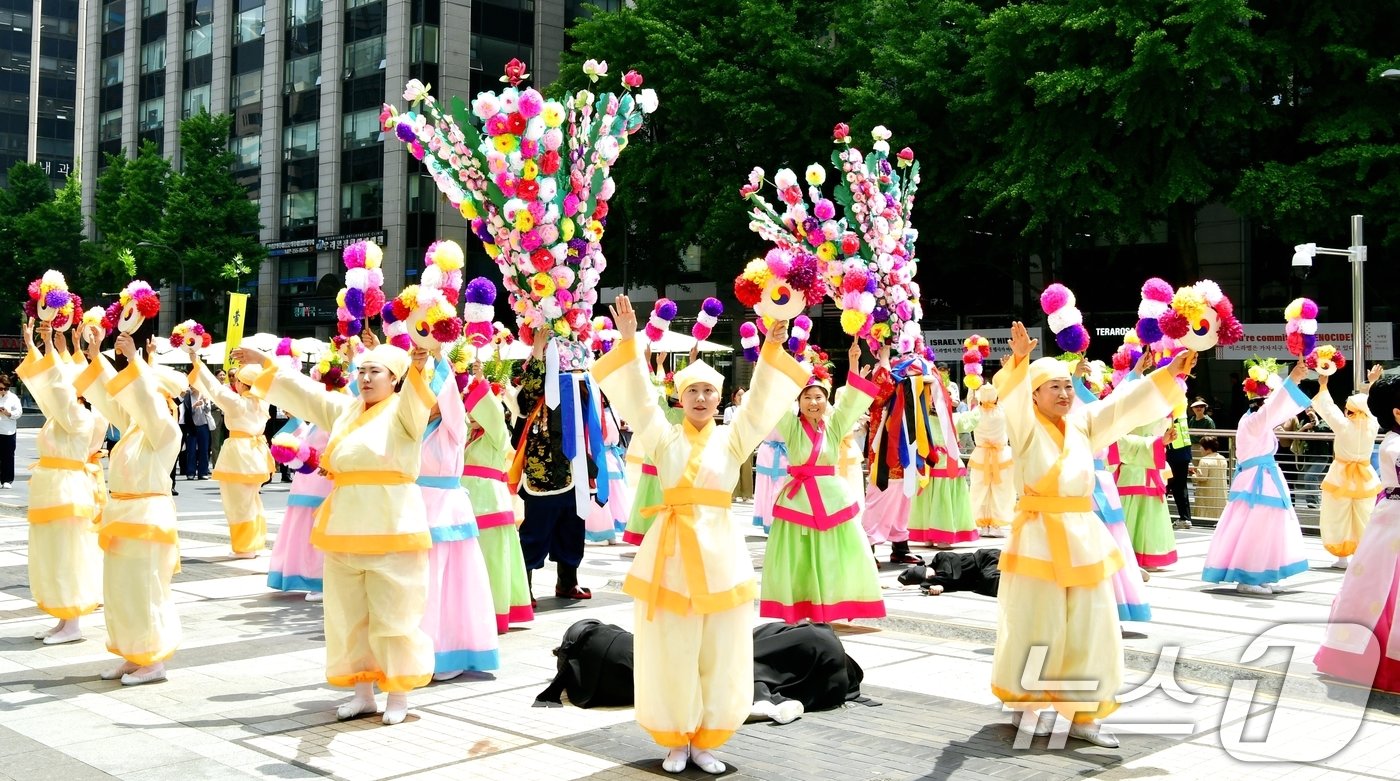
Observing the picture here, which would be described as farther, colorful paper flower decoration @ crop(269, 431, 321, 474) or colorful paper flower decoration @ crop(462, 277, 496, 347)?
colorful paper flower decoration @ crop(269, 431, 321, 474)

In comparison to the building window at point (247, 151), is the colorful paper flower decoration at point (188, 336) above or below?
below

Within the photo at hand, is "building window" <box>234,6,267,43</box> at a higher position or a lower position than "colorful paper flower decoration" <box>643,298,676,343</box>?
higher

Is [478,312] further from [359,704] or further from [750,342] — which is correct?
[750,342]

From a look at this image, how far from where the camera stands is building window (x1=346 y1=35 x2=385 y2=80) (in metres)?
42.3

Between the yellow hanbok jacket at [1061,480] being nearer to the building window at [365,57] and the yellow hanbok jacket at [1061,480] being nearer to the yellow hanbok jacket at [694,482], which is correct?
the yellow hanbok jacket at [694,482]

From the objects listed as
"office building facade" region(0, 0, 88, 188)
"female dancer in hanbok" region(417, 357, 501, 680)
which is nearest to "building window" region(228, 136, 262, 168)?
"office building facade" region(0, 0, 88, 188)

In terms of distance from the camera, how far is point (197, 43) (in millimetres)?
50031

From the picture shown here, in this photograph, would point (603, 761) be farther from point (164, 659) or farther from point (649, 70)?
point (649, 70)

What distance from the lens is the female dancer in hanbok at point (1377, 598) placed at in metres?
6.79

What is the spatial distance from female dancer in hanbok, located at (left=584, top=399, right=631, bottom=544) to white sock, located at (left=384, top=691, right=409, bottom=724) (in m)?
5.68

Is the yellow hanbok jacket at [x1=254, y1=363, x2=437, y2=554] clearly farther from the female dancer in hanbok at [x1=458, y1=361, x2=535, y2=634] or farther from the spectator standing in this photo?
the spectator standing

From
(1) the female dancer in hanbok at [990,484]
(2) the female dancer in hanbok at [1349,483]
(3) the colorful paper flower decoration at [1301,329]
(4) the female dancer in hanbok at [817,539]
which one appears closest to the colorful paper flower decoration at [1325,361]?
(2) the female dancer in hanbok at [1349,483]

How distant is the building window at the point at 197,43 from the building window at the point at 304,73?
226 inches

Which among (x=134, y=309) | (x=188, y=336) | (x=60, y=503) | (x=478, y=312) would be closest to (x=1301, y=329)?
(x=478, y=312)
